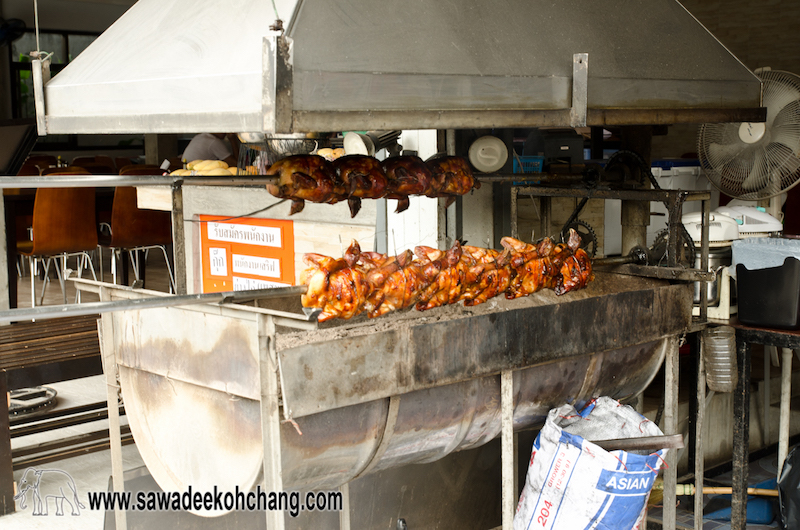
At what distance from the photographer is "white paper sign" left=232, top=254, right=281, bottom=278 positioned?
3.69 m

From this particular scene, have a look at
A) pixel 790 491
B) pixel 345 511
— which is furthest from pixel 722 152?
pixel 345 511

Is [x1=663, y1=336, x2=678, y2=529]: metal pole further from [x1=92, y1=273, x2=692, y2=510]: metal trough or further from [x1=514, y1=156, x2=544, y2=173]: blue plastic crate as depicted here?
[x1=514, y1=156, x2=544, y2=173]: blue plastic crate

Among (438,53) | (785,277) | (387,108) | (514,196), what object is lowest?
(785,277)

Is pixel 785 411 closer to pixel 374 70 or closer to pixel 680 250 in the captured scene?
pixel 680 250

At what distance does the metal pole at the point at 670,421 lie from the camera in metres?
2.84

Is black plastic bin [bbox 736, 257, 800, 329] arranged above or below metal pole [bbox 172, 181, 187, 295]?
below

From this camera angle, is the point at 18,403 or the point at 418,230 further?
the point at 18,403

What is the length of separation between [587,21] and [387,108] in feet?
3.17

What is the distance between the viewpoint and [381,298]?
232 centimetres

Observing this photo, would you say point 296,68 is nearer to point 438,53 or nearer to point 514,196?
point 438,53

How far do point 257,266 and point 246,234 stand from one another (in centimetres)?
17

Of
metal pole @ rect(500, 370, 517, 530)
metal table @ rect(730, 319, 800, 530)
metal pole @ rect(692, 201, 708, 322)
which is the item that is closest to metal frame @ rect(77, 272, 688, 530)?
metal pole @ rect(500, 370, 517, 530)

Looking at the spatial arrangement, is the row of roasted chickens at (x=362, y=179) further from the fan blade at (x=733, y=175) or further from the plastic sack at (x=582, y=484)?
the fan blade at (x=733, y=175)

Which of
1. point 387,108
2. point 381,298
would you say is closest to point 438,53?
point 387,108
